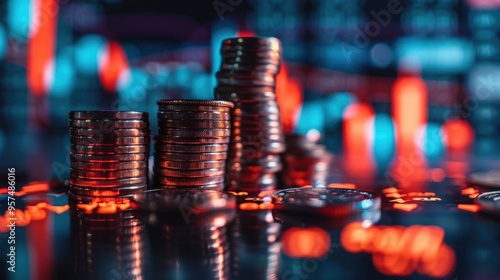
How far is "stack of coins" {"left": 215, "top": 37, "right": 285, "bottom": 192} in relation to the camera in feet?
5.73

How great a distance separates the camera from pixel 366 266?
0.90 meters

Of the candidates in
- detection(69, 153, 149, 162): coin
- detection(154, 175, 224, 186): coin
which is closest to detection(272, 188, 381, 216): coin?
detection(154, 175, 224, 186): coin

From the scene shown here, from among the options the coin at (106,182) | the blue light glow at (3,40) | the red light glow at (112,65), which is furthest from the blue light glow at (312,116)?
the coin at (106,182)

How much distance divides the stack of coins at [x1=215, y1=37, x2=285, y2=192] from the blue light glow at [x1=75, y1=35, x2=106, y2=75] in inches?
225

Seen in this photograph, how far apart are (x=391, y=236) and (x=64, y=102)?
21.7ft

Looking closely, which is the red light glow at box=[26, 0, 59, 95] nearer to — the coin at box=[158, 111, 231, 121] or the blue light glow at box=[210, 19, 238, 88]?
the blue light glow at box=[210, 19, 238, 88]

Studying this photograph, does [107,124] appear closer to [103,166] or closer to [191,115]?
[103,166]

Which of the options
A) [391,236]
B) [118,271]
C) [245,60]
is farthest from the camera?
[245,60]

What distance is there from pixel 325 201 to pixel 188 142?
0.45 m

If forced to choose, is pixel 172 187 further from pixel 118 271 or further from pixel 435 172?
pixel 435 172

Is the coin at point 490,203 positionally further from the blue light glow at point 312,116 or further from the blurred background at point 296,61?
the blue light glow at point 312,116

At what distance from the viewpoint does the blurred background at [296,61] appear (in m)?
6.60

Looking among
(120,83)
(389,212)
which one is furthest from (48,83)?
(389,212)

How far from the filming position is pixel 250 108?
5.78 feet
